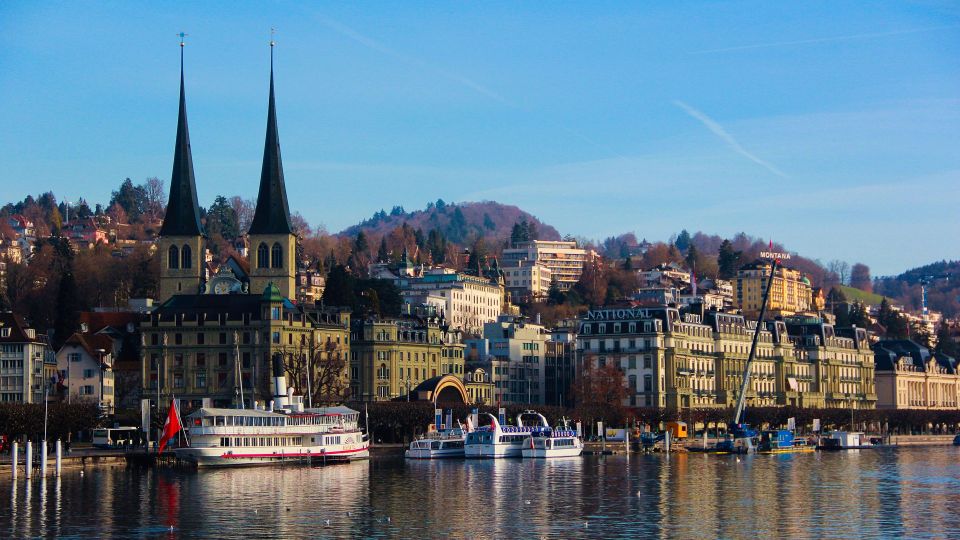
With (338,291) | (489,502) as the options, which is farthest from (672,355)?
(489,502)

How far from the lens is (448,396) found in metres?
159

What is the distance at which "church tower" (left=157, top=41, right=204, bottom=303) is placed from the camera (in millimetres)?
167250

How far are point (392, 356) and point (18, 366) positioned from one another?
3578cm

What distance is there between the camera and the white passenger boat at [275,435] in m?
108

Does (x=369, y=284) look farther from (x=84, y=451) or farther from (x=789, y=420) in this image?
(x=84, y=451)

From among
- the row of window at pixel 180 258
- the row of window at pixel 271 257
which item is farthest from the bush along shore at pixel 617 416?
the row of window at pixel 180 258

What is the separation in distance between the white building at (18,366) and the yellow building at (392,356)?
1172 inches

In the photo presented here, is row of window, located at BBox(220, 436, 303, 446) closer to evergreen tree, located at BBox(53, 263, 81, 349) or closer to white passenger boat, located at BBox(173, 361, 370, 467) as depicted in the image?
white passenger boat, located at BBox(173, 361, 370, 467)

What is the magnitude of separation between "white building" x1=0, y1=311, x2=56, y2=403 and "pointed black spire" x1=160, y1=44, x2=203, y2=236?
20.3m

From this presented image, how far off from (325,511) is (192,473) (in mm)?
28580

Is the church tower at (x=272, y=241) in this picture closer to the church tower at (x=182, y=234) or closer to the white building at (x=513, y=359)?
the church tower at (x=182, y=234)

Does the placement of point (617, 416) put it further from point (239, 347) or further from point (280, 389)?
point (280, 389)

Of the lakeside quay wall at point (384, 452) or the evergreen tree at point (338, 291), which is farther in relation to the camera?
the evergreen tree at point (338, 291)

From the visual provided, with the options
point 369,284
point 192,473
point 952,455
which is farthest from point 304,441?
point 369,284
